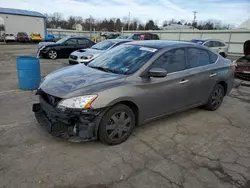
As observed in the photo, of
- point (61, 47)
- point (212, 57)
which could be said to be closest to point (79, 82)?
point (212, 57)

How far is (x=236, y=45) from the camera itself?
21.5m

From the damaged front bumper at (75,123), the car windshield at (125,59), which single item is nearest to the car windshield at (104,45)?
the car windshield at (125,59)

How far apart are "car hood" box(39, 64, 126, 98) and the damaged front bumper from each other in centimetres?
25

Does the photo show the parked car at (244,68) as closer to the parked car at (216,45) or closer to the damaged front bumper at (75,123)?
the parked car at (216,45)

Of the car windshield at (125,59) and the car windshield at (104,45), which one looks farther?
the car windshield at (104,45)

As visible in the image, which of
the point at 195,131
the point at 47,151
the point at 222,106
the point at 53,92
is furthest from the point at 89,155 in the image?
the point at 222,106

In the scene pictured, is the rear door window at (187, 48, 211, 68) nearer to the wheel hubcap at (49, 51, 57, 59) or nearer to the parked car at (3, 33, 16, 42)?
the wheel hubcap at (49, 51, 57, 59)

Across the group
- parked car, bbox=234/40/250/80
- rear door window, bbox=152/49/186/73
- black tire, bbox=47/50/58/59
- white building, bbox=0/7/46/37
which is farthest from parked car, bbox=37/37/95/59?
white building, bbox=0/7/46/37

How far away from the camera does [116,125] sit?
3.21 meters

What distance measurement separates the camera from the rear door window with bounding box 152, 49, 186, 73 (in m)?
3.65

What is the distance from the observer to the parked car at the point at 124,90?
2.91 m

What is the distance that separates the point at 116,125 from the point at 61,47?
11.5 metres

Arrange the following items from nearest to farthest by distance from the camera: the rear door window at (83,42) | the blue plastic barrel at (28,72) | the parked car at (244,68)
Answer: the blue plastic barrel at (28,72), the parked car at (244,68), the rear door window at (83,42)

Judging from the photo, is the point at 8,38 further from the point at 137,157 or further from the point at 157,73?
the point at 137,157
